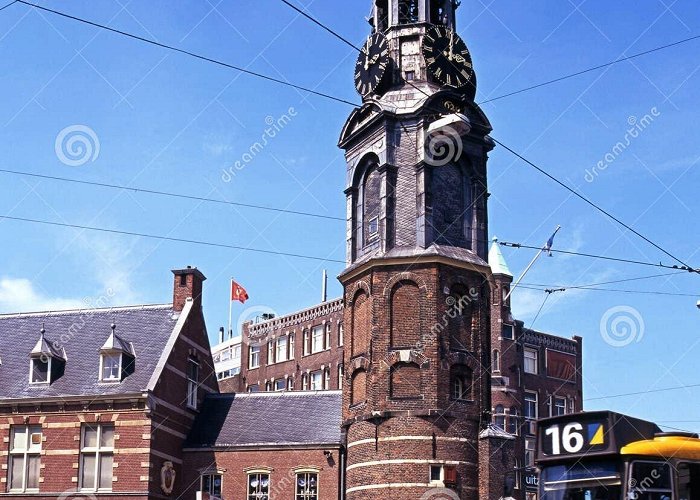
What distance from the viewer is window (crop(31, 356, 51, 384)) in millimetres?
41969

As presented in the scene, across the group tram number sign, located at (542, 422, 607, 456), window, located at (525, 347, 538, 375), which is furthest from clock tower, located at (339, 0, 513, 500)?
window, located at (525, 347, 538, 375)

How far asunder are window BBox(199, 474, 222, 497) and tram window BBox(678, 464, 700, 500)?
26323 millimetres

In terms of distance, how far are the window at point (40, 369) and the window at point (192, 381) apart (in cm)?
562

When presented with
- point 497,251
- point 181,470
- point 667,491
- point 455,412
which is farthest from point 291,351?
point 667,491

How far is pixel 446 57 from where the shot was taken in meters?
42.5

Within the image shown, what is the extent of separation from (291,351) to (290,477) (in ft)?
114

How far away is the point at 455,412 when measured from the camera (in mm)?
38188

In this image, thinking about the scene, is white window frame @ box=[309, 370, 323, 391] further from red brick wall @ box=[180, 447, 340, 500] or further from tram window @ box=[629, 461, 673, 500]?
tram window @ box=[629, 461, 673, 500]

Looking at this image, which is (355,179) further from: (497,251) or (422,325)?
(497,251)

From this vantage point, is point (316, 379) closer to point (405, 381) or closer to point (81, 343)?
point (81, 343)

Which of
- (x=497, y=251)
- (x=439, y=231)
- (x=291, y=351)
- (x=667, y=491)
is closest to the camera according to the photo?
(x=667, y=491)

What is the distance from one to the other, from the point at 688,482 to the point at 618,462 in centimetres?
130

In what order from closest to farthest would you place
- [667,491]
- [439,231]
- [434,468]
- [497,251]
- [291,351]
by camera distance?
[667,491] → [434,468] → [439,231] → [497,251] → [291,351]

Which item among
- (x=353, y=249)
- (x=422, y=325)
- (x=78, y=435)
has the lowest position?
(x=78, y=435)
